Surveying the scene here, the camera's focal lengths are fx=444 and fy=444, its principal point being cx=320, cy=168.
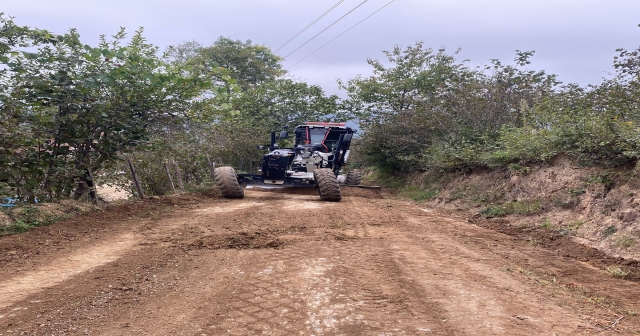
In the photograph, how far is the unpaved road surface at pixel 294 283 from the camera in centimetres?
333

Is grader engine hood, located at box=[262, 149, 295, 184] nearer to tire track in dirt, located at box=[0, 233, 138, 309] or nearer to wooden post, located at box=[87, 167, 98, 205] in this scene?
wooden post, located at box=[87, 167, 98, 205]

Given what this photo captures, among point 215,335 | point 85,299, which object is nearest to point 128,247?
point 85,299

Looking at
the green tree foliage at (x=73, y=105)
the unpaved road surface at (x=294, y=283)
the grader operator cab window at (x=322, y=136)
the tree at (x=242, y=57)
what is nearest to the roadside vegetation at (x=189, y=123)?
the green tree foliage at (x=73, y=105)

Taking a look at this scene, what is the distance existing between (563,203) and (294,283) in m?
5.94

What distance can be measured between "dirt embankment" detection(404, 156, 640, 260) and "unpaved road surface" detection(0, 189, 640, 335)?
76cm

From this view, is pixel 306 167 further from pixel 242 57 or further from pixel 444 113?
pixel 242 57

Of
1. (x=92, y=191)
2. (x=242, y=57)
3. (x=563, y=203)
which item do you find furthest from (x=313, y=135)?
(x=242, y=57)

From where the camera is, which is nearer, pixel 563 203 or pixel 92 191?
pixel 563 203

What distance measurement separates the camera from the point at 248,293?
3.94m

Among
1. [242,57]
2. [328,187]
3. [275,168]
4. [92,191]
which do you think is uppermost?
[242,57]

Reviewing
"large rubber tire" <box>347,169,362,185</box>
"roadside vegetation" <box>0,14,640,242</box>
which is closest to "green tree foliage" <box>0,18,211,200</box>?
"roadside vegetation" <box>0,14,640,242</box>

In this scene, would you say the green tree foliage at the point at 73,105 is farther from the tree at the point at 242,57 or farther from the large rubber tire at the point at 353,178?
the tree at the point at 242,57

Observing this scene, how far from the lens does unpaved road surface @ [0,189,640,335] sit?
3332mm

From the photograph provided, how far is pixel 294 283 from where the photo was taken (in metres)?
4.23
